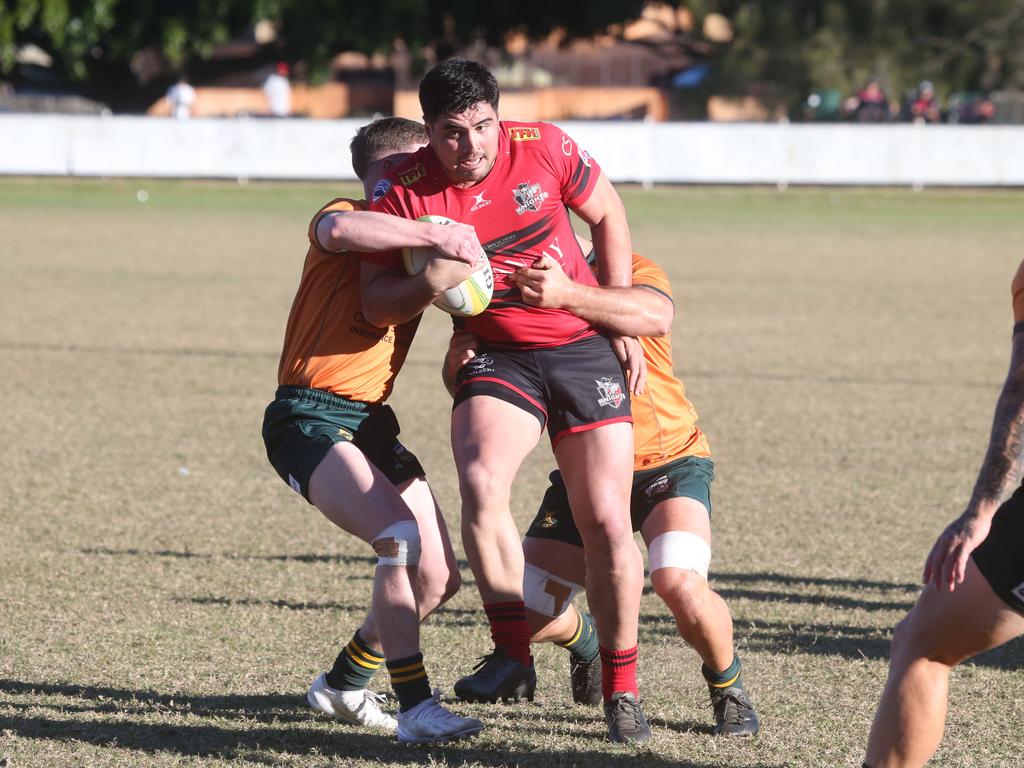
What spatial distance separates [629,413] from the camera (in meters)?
4.92

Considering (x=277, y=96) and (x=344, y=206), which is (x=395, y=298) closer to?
(x=344, y=206)

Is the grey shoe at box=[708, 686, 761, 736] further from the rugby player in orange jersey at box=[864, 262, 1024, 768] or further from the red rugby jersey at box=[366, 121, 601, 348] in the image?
the red rugby jersey at box=[366, 121, 601, 348]

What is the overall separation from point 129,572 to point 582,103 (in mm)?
61164

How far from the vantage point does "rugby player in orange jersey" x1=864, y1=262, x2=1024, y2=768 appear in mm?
3623

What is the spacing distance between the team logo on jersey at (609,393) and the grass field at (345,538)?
113cm

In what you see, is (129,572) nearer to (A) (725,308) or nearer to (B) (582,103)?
(A) (725,308)

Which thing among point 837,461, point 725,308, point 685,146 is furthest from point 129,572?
point 685,146

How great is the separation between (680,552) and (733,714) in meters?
0.58

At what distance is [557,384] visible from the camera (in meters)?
4.86

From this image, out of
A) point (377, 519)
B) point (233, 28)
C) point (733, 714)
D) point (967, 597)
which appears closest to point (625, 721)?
point (733, 714)

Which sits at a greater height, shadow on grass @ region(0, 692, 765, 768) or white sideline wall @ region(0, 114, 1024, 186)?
shadow on grass @ region(0, 692, 765, 768)

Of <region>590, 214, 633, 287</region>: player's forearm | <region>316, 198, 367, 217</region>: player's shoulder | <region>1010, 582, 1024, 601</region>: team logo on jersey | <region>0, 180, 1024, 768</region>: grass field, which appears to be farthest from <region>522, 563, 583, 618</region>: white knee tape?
<region>1010, 582, 1024, 601</region>: team logo on jersey

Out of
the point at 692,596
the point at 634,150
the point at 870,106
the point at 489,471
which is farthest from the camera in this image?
the point at 870,106

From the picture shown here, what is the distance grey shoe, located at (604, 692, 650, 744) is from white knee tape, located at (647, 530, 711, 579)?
1.43 feet
